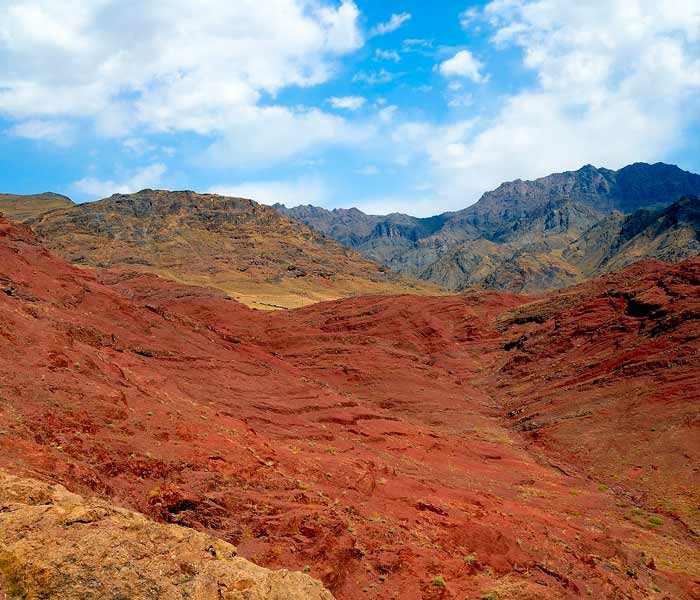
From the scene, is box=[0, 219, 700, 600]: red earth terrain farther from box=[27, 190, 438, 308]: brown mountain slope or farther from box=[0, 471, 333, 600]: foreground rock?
box=[27, 190, 438, 308]: brown mountain slope

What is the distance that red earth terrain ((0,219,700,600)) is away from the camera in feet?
43.7

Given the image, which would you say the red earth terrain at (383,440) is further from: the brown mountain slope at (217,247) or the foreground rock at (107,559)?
the brown mountain slope at (217,247)

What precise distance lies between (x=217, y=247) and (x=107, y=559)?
489 feet

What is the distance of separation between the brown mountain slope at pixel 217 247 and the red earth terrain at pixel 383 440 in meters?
68.8

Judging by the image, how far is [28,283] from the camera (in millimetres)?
31469

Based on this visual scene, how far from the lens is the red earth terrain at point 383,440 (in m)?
13.3

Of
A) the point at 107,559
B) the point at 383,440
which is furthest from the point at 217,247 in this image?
the point at 107,559

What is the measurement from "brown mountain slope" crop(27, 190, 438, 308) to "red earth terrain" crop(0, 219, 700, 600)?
226 feet

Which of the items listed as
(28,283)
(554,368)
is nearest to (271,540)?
(28,283)

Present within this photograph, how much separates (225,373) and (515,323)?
5285 centimetres

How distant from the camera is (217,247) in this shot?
15088cm

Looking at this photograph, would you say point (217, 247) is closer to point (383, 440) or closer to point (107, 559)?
point (383, 440)

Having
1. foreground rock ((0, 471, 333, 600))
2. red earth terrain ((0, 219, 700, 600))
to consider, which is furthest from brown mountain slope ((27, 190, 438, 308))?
foreground rock ((0, 471, 333, 600))

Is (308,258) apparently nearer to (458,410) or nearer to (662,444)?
(458,410)
